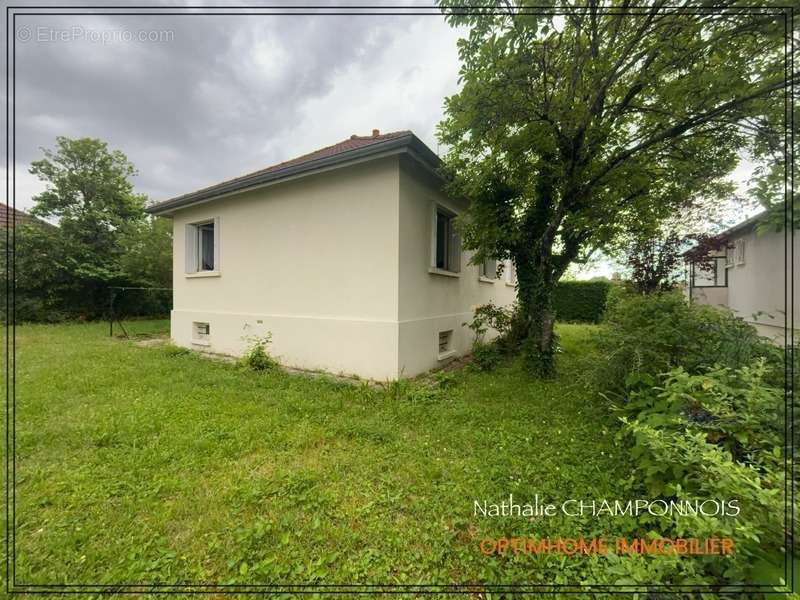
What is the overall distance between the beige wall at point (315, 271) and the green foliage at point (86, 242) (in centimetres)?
785

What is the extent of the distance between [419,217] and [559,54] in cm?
284

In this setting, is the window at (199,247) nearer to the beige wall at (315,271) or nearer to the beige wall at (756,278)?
the beige wall at (315,271)

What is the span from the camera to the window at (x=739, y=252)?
949 cm

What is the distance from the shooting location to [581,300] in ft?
46.3

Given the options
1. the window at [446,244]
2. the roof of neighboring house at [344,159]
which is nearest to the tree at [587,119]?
the roof of neighboring house at [344,159]

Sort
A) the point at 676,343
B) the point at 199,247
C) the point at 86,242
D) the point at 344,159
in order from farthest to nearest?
the point at 86,242
the point at 199,247
the point at 344,159
the point at 676,343

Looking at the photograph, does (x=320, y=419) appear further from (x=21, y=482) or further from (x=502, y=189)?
(x=502, y=189)

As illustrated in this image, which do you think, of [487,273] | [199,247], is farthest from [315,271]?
[487,273]

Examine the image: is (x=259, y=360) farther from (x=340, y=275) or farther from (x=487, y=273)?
(x=487, y=273)

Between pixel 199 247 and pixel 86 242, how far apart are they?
10.0 metres

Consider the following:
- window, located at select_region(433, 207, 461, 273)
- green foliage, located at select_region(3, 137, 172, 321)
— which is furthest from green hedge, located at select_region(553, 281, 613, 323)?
green foliage, located at select_region(3, 137, 172, 321)

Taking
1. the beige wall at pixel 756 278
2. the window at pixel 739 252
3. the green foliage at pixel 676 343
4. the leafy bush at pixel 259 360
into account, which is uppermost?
the window at pixel 739 252

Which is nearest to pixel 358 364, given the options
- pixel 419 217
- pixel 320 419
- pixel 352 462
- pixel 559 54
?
pixel 320 419

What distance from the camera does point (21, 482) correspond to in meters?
2.25
